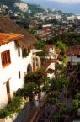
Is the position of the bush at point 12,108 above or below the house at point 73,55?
Result: above

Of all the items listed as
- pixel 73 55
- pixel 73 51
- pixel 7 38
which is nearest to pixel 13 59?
pixel 7 38

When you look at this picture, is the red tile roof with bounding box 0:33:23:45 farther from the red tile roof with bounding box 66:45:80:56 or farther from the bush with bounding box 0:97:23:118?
the red tile roof with bounding box 66:45:80:56

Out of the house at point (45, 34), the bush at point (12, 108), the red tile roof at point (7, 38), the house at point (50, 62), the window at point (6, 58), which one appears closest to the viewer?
the bush at point (12, 108)

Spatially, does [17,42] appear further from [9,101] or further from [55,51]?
[55,51]

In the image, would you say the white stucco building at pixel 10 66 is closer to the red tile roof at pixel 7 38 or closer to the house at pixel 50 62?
the red tile roof at pixel 7 38

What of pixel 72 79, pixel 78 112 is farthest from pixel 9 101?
pixel 72 79

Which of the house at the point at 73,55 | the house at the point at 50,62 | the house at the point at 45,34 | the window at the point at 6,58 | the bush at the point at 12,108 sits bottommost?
the house at the point at 45,34

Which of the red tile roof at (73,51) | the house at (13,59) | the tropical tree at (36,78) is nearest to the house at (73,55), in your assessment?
the red tile roof at (73,51)

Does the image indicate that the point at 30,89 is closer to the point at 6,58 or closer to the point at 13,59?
the point at 13,59
